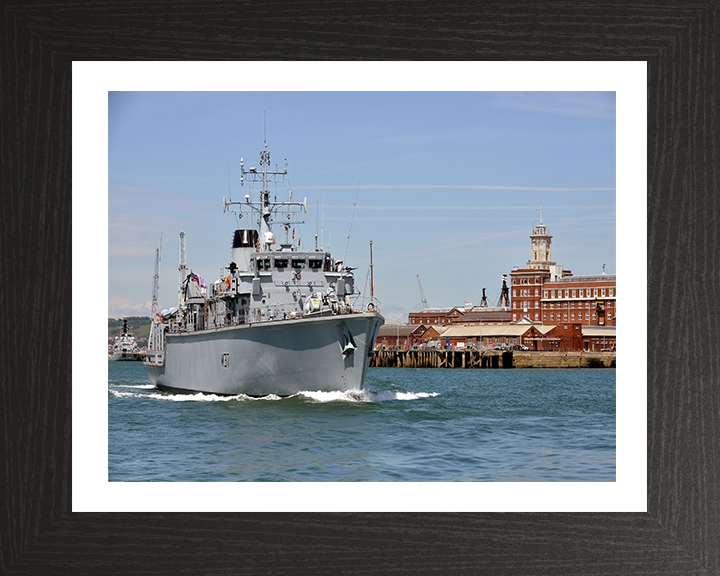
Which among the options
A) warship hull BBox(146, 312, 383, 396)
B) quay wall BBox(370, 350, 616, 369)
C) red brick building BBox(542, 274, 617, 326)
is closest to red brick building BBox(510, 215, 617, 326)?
red brick building BBox(542, 274, 617, 326)

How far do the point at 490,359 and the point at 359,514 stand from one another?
163 ft

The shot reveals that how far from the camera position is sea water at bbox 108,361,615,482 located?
10258 millimetres

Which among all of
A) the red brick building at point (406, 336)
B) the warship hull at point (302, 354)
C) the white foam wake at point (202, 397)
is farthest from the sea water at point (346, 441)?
the red brick building at point (406, 336)

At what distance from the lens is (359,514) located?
5.41 metres

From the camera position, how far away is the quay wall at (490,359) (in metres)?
52.8

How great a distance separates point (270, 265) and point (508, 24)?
13.2m

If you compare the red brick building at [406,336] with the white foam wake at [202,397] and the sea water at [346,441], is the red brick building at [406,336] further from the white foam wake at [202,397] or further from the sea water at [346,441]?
the sea water at [346,441]

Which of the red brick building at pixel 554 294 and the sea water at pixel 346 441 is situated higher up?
the red brick building at pixel 554 294

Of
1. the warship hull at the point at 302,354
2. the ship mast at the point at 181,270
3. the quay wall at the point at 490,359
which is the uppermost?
the ship mast at the point at 181,270

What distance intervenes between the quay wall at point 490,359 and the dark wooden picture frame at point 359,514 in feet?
150

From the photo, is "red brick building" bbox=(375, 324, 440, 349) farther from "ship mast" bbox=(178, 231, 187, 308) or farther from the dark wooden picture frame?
→ the dark wooden picture frame

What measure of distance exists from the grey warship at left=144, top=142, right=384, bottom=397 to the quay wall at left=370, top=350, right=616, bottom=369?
30625 millimetres

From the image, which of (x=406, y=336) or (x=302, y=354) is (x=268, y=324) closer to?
(x=302, y=354)

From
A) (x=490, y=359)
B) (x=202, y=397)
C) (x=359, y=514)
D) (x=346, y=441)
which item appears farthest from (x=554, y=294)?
(x=359, y=514)
